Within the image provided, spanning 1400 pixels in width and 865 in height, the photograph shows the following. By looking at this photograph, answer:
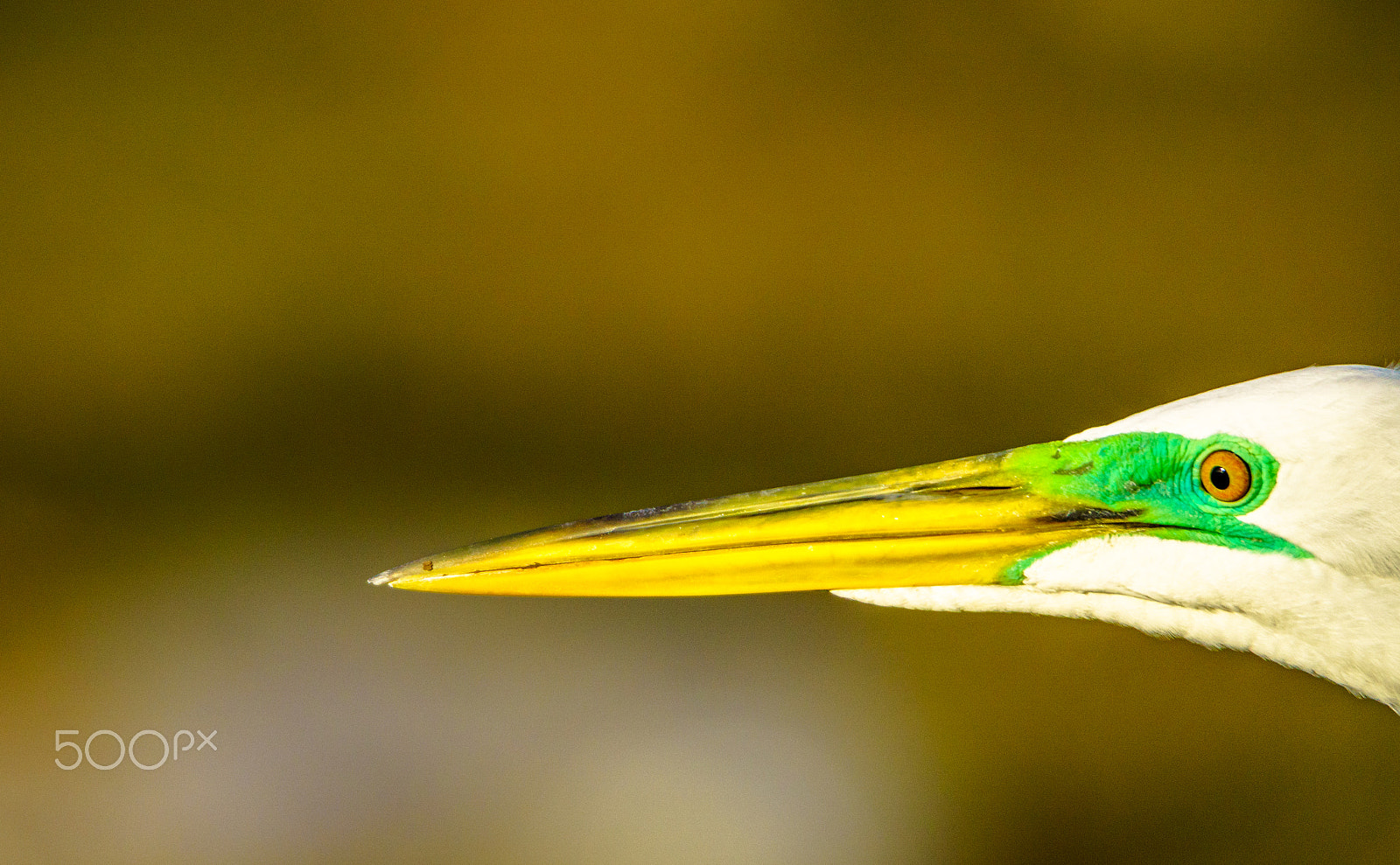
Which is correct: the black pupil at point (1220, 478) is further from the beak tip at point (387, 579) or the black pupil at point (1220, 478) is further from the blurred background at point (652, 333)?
the blurred background at point (652, 333)

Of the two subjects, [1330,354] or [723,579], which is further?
[1330,354]

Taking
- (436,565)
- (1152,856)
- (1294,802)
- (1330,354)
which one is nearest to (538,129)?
(436,565)

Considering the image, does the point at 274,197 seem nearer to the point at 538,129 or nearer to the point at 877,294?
the point at 538,129

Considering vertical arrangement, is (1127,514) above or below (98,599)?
below

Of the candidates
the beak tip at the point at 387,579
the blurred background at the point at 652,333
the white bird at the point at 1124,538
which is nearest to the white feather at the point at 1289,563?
the white bird at the point at 1124,538

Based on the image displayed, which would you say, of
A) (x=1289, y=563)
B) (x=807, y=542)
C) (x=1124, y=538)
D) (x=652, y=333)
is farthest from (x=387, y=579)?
(x=652, y=333)

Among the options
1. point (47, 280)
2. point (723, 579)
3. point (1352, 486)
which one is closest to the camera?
point (1352, 486)

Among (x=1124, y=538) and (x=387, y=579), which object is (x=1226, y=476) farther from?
(x=387, y=579)

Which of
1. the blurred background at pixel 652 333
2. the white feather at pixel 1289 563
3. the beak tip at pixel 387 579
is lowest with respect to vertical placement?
the white feather at pixel 1289 563

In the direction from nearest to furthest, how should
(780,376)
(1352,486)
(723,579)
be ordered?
(1352,486)
(723,579)
(780,376)
